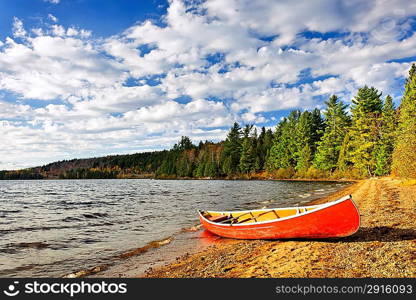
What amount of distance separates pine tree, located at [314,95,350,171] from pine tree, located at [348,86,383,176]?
31.7ft

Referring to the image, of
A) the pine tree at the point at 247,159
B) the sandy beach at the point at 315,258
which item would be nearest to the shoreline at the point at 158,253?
the sandy beach at the point at 315,258

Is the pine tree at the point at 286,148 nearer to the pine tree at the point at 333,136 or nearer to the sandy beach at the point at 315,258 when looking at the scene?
the pine tree at the point at 333,136

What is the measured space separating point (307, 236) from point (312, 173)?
63193 mm

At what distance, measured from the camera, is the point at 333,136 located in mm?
66625

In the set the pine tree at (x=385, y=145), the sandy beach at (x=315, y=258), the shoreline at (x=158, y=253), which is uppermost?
the pine tree at (x=385, y=145)

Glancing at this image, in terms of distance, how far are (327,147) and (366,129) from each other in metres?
14.3

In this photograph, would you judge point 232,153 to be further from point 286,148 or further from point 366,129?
point 366,129

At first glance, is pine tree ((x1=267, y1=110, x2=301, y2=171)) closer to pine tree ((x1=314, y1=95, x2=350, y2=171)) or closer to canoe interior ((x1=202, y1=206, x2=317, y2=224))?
pine tree ((x1=314, y1=95, x2=350, y2=171))

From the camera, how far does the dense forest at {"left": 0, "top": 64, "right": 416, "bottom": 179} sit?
130 feet

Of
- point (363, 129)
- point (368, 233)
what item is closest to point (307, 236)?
point (368, 233)

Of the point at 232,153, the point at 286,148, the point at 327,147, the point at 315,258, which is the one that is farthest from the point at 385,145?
the point at 232,153

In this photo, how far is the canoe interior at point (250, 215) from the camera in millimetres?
13117

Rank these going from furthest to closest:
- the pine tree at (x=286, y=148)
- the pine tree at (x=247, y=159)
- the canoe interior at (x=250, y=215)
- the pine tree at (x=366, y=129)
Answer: the pine tree at (x=247, y=159), the pine tree at (x=286, y=148), the pine tree at (x=366, y=129), the canoe interior at (x=250, y=215)

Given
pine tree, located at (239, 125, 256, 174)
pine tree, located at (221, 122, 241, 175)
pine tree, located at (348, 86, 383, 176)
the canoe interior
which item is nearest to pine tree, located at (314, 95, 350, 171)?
pine tree, located at (348, 86, 383, 176)
